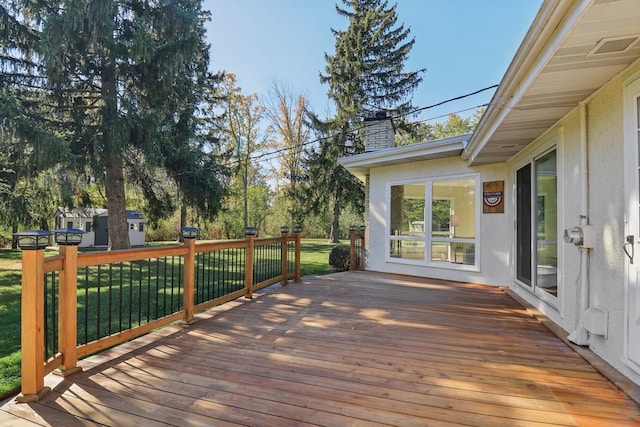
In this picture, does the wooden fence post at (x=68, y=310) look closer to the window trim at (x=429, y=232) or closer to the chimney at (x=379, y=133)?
the window trim at (x=429, y=232)

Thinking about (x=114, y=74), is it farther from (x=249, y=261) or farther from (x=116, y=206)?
(x=249, y=261)

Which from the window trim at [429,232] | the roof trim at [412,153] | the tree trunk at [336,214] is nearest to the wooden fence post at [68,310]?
the roof trim at [412,153]

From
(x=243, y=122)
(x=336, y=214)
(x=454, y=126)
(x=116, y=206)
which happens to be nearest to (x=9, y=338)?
(x=116, y=206)

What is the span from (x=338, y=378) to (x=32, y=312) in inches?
73.1

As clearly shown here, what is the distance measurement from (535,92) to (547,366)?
2041mm

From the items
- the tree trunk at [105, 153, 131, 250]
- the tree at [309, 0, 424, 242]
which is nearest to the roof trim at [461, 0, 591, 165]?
the tree trunk at [105, 153, 131, 250]

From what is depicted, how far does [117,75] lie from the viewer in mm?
8180

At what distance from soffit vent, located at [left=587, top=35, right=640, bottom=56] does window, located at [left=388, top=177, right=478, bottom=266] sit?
4043 mm

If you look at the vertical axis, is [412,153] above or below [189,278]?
above

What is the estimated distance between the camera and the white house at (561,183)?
1992 mm

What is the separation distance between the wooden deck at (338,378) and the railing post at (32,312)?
0.35ft

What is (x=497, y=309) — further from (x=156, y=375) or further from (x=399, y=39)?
(x=399, y=39)

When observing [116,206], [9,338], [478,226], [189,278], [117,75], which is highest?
[117,75]

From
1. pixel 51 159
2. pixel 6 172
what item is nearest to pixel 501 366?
pixel 51 159
